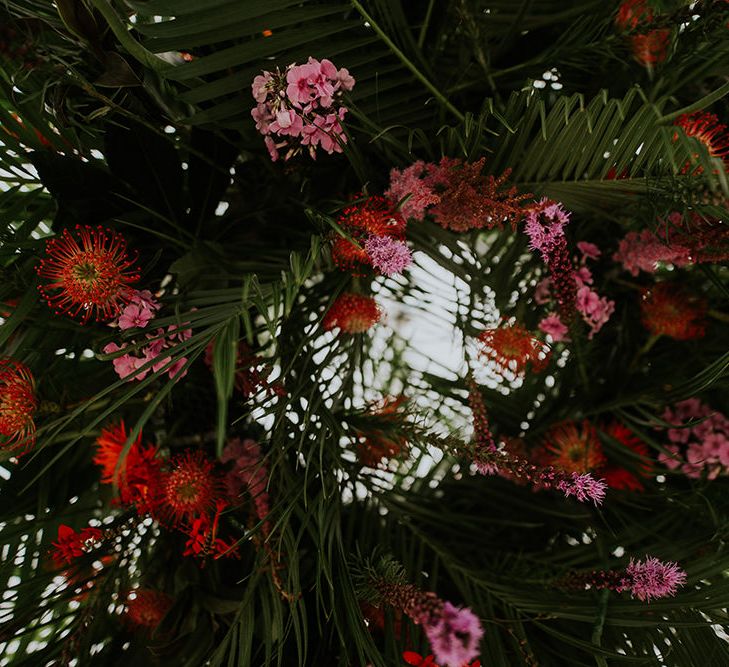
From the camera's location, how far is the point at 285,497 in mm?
343

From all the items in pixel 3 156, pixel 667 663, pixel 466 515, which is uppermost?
pixel 3 156

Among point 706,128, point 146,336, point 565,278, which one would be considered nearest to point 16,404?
point 146,336

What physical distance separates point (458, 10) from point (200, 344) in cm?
20

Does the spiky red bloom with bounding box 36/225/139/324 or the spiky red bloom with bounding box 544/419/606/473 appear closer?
→ the spiky red bloom with bounding box 36/225/139/324

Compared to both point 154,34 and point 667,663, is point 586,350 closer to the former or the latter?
point 667,663

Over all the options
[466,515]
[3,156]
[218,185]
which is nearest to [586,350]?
[466,515]

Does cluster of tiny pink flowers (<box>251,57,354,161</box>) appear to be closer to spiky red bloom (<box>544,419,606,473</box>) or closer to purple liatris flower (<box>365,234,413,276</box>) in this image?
purple liatris flower (<box>365,234,413,276</box>)

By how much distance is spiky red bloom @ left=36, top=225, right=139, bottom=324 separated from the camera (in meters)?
0.29

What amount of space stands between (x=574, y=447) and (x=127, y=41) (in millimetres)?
335

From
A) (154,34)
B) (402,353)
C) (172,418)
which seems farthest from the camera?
(402,353)

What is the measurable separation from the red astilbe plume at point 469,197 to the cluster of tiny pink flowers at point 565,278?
0.04 feet

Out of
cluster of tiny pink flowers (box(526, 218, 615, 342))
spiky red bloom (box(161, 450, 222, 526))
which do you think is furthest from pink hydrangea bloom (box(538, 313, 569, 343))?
spiky red bloom (box(161, 450, 222, 526))

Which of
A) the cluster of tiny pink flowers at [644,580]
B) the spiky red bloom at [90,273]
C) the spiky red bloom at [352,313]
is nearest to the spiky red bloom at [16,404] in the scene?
the spiky red bloom at [90,273]

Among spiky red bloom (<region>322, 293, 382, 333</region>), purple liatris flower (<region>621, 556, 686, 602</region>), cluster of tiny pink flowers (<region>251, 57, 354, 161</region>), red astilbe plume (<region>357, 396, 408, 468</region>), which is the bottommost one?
purple liatris flower (<region>621, 556, 686, 602</region>)
